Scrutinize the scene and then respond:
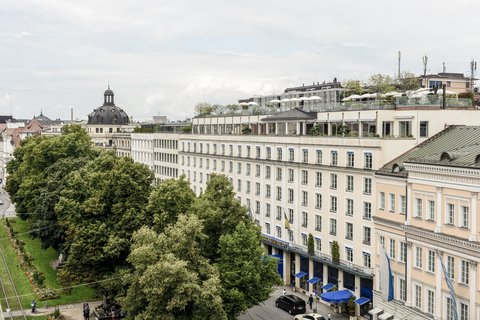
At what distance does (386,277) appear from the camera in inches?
2138

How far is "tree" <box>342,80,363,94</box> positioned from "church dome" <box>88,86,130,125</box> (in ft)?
305

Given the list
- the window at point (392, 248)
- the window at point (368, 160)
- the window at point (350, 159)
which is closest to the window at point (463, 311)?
the window at point (392, 248)

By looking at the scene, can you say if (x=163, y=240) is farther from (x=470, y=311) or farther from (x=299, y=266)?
(x=299, y=266)

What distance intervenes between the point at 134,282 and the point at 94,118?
12808cm

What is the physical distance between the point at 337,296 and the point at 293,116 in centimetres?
2522

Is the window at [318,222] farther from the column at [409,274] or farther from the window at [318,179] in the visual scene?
the column at [409,274]

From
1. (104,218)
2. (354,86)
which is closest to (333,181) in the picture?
(104,218)

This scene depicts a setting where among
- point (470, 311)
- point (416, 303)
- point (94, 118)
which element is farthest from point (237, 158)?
point (94, 118)

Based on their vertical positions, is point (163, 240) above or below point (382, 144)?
below

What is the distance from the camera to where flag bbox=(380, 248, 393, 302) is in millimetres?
54062

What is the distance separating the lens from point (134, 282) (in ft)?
150

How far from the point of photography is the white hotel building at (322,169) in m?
60.7

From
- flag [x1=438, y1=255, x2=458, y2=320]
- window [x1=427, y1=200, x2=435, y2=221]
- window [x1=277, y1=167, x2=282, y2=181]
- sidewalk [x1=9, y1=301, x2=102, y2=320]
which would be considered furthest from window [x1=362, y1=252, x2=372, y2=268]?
sidewalk [x1=9, y1=301, x2=102, y2=320]

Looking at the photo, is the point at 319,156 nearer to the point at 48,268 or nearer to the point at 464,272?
the point at 464,272
